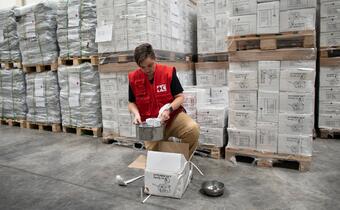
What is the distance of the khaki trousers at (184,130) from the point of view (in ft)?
11.4

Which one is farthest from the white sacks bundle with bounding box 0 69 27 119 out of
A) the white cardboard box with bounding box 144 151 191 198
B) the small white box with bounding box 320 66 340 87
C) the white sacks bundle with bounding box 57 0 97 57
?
the small white box with bounding box 320 66 340 87

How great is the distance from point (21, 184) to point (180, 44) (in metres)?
3.92

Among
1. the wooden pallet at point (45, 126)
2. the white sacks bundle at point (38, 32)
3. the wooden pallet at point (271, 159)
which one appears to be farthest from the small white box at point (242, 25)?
the wooden pallet at point (45, 126)

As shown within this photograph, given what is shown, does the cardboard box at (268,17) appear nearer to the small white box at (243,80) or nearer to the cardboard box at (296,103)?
the small white box at (243,80)

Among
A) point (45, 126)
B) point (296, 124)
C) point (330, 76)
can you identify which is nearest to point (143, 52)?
point (296, 124)

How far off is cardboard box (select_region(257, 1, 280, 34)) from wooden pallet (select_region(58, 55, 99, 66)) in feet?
10.2

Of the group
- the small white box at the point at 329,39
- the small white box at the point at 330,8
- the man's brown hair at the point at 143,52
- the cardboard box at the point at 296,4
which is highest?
the small white box at the point at 330,8

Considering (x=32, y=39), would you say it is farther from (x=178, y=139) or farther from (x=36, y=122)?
(x=178, y=139)

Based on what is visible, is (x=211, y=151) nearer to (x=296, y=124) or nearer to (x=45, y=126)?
(x=296, y=124)

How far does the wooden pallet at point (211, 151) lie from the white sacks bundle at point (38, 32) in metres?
3.81

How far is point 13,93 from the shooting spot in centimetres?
673

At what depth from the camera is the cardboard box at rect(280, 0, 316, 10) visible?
134 inches

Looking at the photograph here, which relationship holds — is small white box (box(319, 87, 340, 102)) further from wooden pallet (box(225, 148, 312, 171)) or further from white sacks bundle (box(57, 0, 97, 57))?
white sacks bundle (box(57, 0, 97, 57))

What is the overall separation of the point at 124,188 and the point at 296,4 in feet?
10.1
